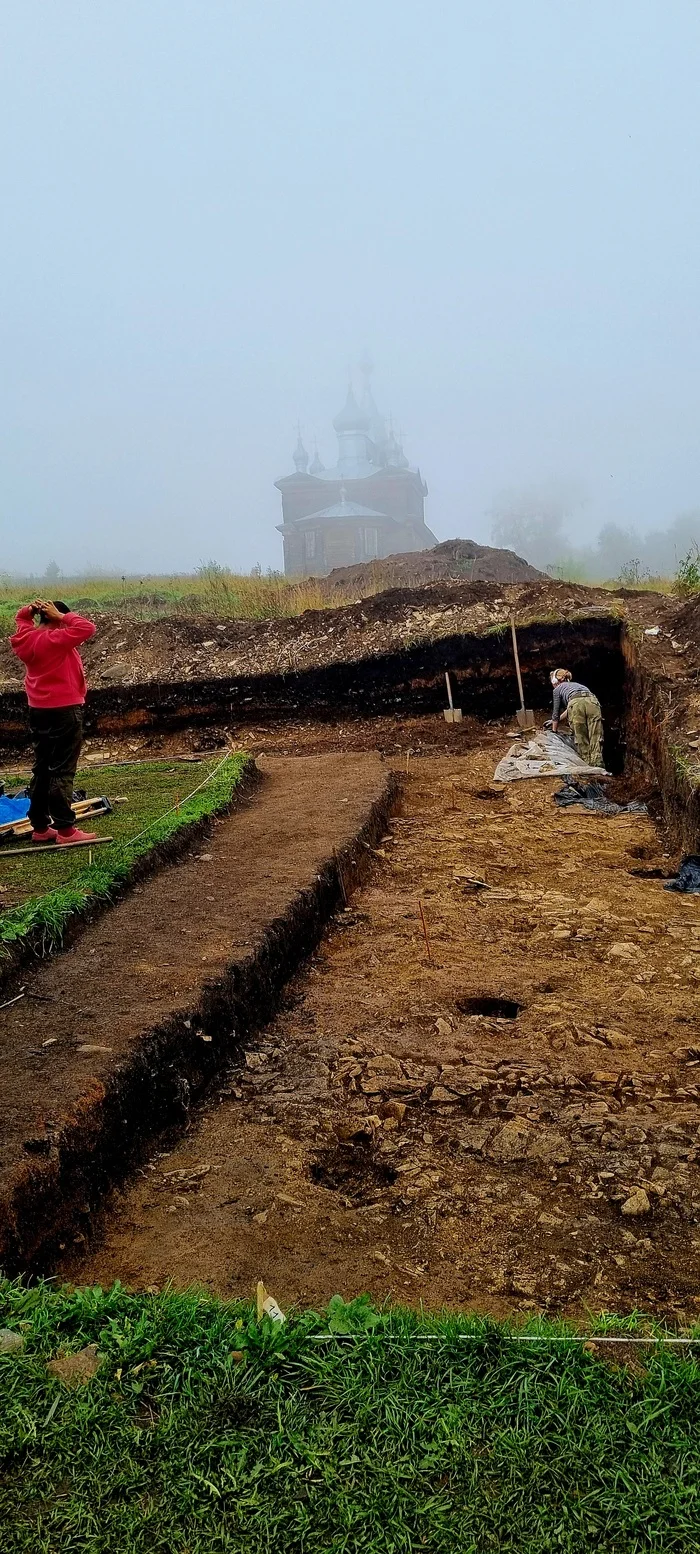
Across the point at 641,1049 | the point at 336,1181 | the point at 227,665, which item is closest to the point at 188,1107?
the point at 336,1181

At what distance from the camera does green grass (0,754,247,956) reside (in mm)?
4781

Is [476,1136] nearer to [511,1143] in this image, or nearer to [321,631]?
[511,1143]

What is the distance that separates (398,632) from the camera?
556 inches

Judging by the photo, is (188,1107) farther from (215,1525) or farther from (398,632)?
(398,632)

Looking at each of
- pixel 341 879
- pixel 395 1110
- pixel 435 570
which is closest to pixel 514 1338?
pixel 395 1110

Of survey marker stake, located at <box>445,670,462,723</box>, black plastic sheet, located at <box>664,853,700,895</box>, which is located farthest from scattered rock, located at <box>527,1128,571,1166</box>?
survey marker stake, located at <box>445,670,462,723</box>

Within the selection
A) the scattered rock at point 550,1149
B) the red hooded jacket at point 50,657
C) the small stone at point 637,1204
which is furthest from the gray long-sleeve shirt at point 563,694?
the small stone at point 637,1204

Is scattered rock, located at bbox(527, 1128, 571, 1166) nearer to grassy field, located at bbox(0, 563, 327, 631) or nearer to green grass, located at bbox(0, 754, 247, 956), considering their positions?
green grass, located at bbox(0, 754, 247, 956)

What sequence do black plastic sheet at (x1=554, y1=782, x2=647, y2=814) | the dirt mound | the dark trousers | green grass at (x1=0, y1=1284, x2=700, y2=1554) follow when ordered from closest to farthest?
green grass at (x1=0, y1=1284, x2=700, y2=1554)
the dark trousers
black plastic sheet at (x1=554, y1=782, x2=647, y2=814)
the dirt mound

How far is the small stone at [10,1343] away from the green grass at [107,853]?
2.52 meters

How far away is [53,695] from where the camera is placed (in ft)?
20.6

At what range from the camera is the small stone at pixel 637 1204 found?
2887 millimetres

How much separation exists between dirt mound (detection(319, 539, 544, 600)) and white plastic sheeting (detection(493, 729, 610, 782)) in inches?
422

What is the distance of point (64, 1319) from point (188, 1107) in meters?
1.55
